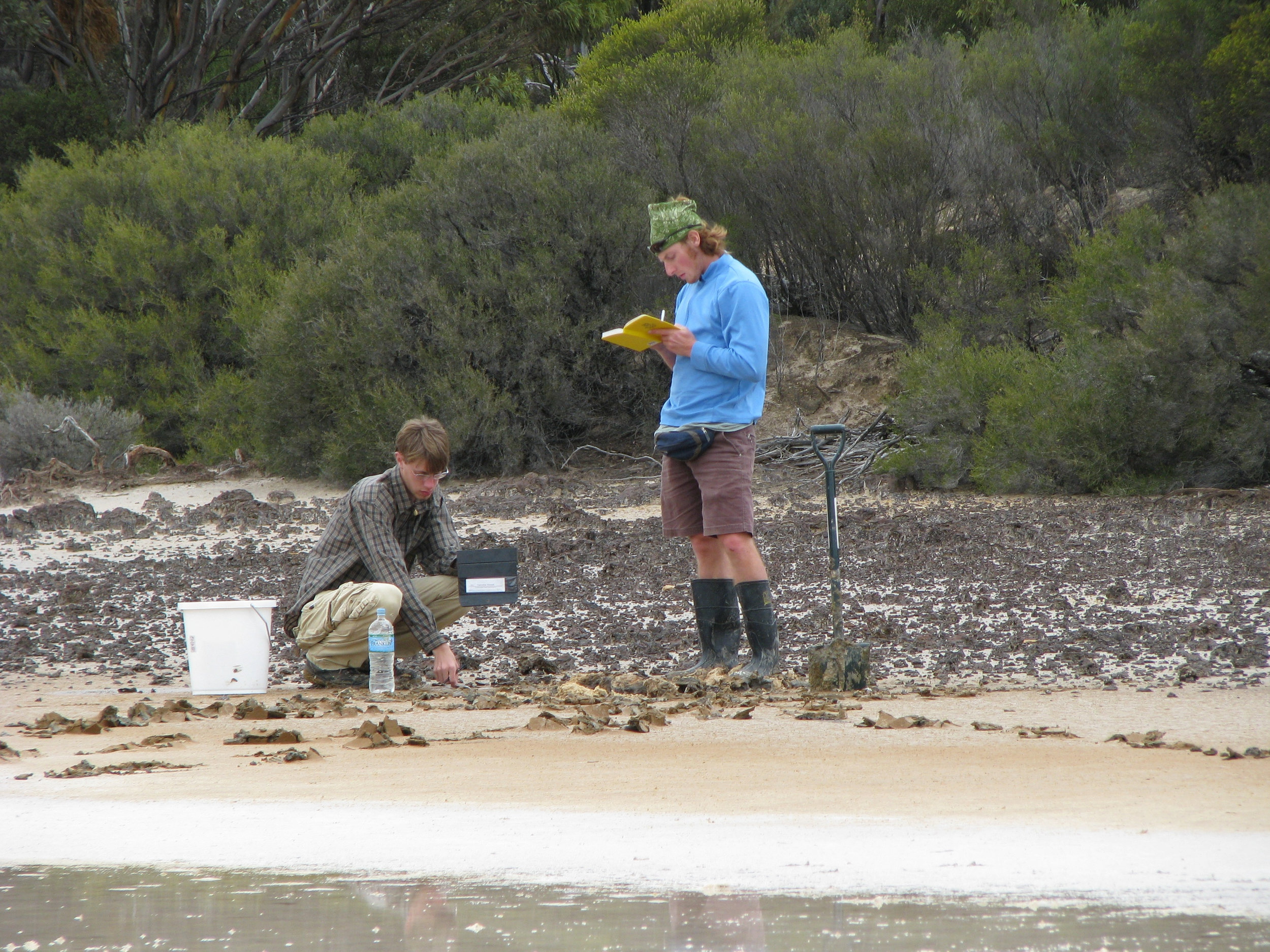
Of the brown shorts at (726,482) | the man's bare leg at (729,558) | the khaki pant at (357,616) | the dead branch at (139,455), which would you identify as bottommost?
the khaki pant at (357,616)

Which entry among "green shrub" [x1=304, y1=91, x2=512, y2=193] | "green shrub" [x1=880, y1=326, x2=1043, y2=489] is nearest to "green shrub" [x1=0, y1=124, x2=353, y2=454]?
"green shrub" [x1=304, y1=91, x2=512, y2=193]

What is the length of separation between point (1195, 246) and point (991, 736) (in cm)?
904

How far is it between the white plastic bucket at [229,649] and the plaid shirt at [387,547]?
10.1 inches

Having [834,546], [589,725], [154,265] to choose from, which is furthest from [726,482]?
[154,265]

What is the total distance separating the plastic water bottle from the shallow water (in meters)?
2.05

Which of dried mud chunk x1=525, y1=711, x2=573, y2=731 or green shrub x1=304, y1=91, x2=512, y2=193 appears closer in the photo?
dried mud chunk x1=525, y1=711, x2=573, y2=731

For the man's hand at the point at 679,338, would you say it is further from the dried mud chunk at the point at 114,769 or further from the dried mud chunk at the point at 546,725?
the dried mud chunk at the point at 114,769

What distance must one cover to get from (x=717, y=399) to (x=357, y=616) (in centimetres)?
162

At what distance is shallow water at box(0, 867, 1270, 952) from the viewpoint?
230 cm

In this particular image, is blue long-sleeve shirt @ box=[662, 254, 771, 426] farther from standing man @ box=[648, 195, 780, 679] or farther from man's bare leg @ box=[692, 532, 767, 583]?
man's bare leg @ box=[692, 532, 767, 583]

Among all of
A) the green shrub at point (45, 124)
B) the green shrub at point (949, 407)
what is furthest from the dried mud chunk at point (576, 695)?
the green shrub at point (45, 124)

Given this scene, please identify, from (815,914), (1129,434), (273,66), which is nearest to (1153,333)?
(1129,434)

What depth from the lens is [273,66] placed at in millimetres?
23219

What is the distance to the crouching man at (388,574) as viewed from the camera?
4.83 m
